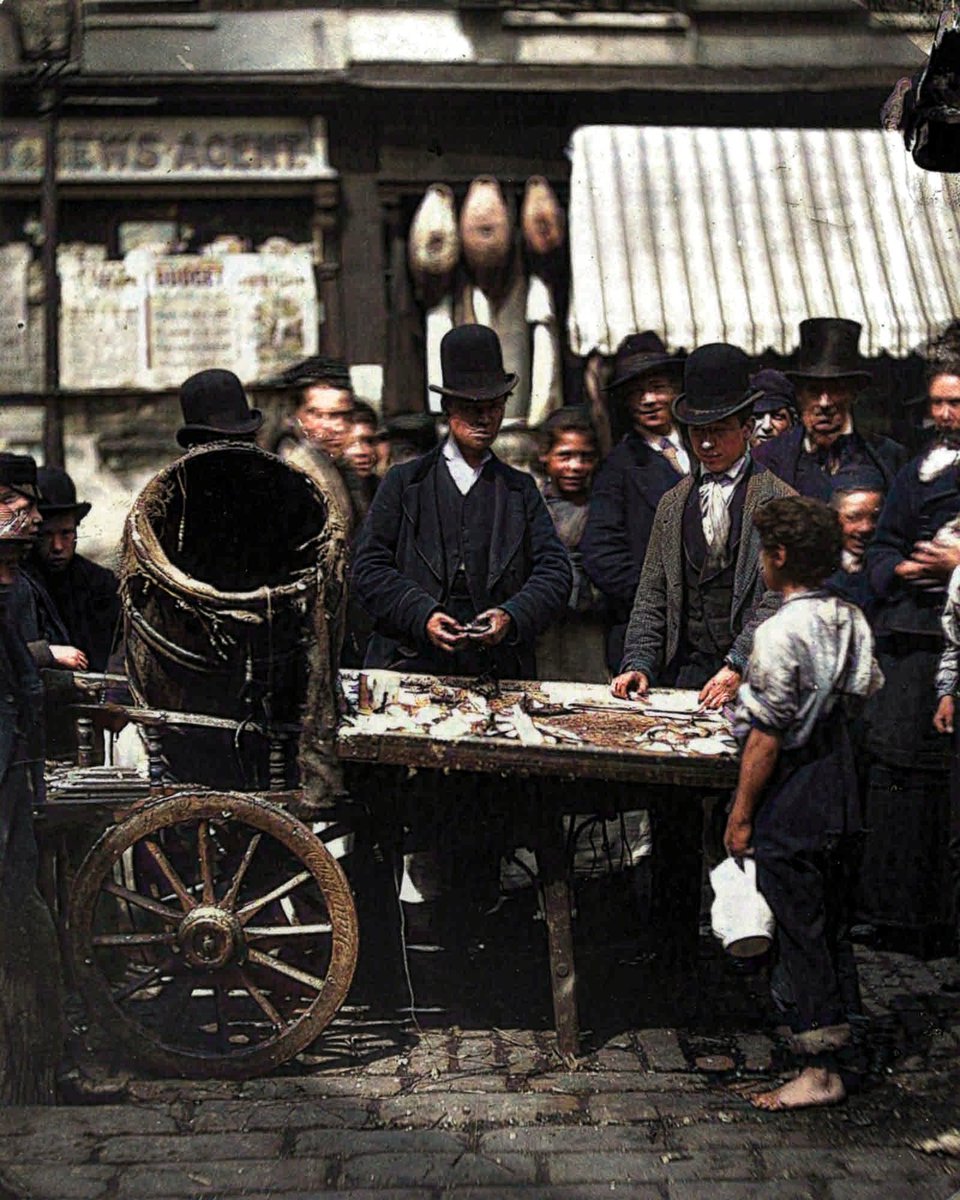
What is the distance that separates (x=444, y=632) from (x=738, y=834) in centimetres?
111

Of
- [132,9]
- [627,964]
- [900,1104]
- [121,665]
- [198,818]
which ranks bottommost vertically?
[900,1104]

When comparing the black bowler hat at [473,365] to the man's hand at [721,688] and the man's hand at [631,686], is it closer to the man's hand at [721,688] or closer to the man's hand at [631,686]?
the man's hand at [631,686]

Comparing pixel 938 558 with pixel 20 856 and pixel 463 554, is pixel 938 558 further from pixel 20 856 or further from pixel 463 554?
pixel 20 856

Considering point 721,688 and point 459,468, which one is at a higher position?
point 459,468

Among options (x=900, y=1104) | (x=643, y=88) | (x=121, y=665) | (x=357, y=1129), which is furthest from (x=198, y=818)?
(x=643, y=88)

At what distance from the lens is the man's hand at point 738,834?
4469 mm

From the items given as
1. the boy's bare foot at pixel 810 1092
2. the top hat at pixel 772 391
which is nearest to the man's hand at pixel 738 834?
the boy's bare foot at pixel 810 1092

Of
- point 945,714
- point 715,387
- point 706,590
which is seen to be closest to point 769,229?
point 715,387

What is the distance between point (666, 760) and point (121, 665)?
1.74 meters

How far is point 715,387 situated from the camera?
4.86 metres

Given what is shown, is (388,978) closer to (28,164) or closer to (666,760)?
(666,760)

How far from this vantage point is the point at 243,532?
4.87 m

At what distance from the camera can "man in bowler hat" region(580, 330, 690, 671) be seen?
5082 millimetres

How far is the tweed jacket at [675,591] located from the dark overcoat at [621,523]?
0.24 ft
